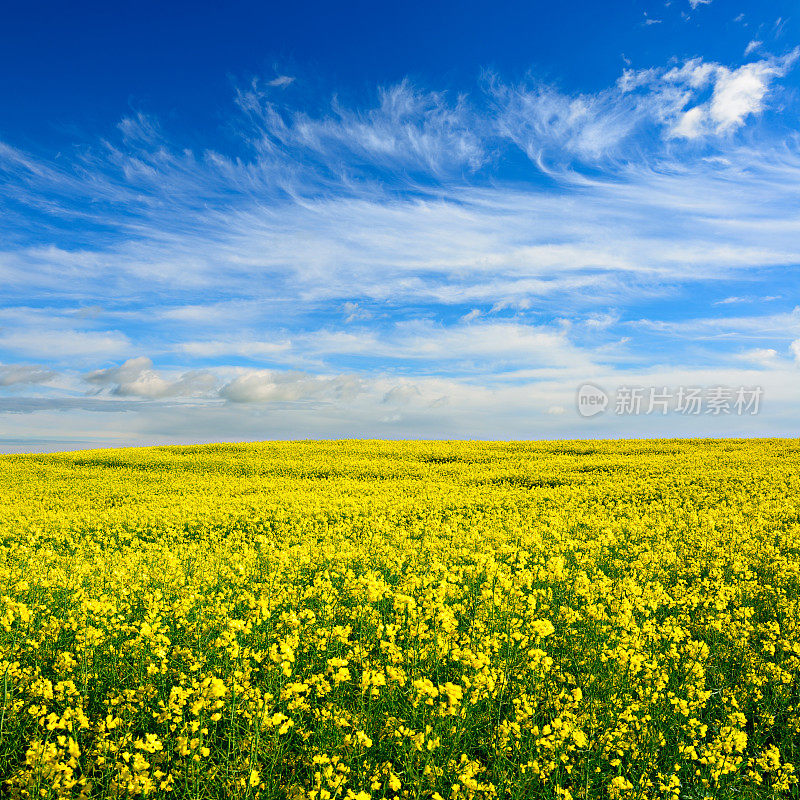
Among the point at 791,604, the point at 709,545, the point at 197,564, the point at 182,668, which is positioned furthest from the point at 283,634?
the point at 709,545

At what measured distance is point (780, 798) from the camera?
502 centimetres

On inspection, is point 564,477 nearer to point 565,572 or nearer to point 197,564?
point 565,572

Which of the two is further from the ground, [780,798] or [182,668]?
[182,668]

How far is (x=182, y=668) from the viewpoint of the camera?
5930mm

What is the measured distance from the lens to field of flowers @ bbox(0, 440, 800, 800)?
15.4ft

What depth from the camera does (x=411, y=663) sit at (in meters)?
5.80

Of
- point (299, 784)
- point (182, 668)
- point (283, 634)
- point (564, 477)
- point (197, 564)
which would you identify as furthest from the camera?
point (564, 477)

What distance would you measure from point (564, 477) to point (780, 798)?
71.7 feet

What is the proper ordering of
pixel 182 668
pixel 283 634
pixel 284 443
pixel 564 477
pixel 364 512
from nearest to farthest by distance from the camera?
1. pixel 182 668
2. pixel 283 634
3. pixel 364 512
4. pixel 564 477
5. pixel 284 443

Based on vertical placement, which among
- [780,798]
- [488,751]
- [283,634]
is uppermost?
[283,634]

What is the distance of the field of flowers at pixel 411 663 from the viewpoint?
468 cm

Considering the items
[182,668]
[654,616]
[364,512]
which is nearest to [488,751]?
[182,668]

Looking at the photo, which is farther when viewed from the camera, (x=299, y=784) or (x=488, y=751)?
(x=488, y=751)

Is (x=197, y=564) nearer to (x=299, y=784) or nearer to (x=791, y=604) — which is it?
(x=299, y=784)
